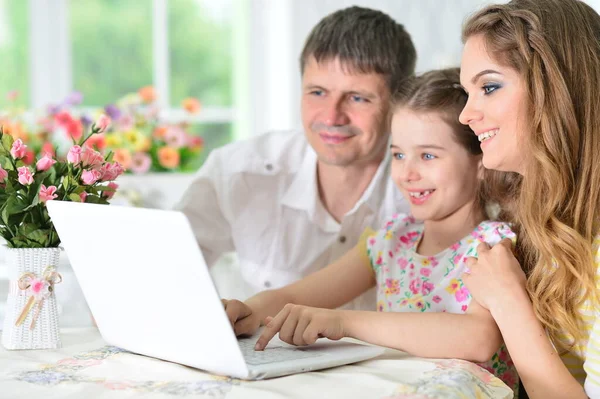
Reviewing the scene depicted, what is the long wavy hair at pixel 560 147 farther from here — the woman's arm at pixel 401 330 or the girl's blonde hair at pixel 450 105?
the girl's blonde hair at pixel 450 105

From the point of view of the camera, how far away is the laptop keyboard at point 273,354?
3.82 feet

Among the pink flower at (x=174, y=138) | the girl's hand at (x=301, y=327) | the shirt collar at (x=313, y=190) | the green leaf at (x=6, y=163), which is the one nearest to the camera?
the girl's hand at (x=301, y=327)

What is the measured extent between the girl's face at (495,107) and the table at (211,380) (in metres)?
0.42

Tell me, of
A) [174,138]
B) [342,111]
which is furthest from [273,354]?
[174,138]

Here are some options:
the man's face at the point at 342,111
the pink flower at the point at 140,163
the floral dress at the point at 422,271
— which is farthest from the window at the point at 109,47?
the floral dress at the point at 422,271

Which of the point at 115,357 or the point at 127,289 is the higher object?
the point at 127,289

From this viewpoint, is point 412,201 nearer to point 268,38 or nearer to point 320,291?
point 320,291

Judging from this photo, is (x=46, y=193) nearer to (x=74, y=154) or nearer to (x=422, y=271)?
(x=74, y=154)

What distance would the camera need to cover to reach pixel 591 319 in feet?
4.58

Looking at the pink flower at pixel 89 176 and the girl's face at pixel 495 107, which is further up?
the girl's face at pixel 495 107

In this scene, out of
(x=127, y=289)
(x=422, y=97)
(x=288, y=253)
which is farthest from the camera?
(x=288, y=253)

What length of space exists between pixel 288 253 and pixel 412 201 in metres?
0.64

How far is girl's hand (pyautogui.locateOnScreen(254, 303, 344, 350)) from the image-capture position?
128 centimetres

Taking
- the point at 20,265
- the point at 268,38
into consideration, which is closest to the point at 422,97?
the point at 20,265
